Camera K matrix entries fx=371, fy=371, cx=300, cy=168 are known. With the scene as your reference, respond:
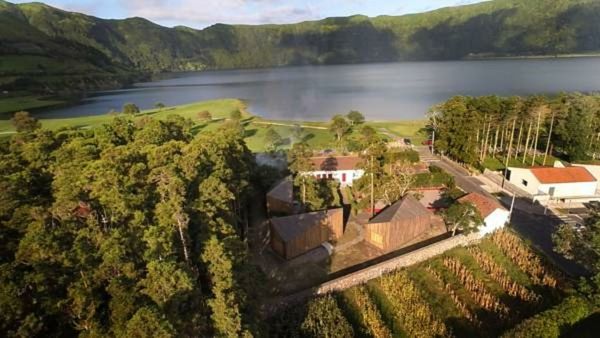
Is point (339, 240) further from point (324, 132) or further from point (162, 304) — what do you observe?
point (324, 132)

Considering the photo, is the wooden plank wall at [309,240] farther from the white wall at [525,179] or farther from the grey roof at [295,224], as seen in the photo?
the white wall at [525,179]

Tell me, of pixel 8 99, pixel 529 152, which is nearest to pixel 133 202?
pixel 529 152

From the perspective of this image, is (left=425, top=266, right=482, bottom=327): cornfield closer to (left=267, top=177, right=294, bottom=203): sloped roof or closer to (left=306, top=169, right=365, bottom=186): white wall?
(left=267, top=177, right=294, bottom=203): sloped roof


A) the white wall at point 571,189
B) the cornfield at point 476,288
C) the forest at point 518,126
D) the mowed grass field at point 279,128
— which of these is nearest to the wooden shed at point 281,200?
the cornfield at point 476,288

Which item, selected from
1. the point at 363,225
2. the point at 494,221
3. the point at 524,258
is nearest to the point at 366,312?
the point at 363,225

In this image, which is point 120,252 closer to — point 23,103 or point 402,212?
point 402,212

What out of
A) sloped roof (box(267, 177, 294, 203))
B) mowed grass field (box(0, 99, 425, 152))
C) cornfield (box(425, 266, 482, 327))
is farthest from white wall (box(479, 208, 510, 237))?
mowed grass field (box(0, 99, 425, 152))
